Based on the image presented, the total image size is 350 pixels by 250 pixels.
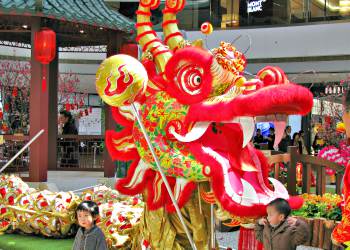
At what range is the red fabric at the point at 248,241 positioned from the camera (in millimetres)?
3525

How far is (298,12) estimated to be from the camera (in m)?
15.4

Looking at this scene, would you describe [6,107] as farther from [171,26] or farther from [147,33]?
[171,26]

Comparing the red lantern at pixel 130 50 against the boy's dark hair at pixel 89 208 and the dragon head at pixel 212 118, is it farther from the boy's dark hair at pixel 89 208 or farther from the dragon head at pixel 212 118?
the boy's dark hair at pixel 89 208

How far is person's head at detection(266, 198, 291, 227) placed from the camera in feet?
9.95

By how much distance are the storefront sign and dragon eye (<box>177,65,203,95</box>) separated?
13.3 m

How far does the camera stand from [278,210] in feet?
9.95

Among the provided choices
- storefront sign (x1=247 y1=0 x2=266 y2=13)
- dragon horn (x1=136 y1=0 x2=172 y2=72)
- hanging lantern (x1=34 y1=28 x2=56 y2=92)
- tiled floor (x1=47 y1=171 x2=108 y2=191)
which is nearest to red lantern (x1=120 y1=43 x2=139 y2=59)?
hanging lantern (x1=34 y1=28 x2=56 y2=92)

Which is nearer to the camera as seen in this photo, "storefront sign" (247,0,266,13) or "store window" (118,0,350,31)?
"store window" (118,0,350,31)

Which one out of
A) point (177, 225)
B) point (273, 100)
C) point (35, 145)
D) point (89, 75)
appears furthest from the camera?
point (89, 75)

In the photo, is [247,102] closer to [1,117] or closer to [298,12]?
[1,117]

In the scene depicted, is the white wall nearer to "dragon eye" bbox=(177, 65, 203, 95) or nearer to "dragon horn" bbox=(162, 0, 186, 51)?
"dragon horn" bbox=(162, 0, 186, 51)

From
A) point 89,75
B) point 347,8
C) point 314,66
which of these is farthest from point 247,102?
point 89,75

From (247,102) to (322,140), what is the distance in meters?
10.8

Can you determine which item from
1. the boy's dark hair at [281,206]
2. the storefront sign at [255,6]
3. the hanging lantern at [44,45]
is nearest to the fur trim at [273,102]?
the boy's dark hair at [281,206]
